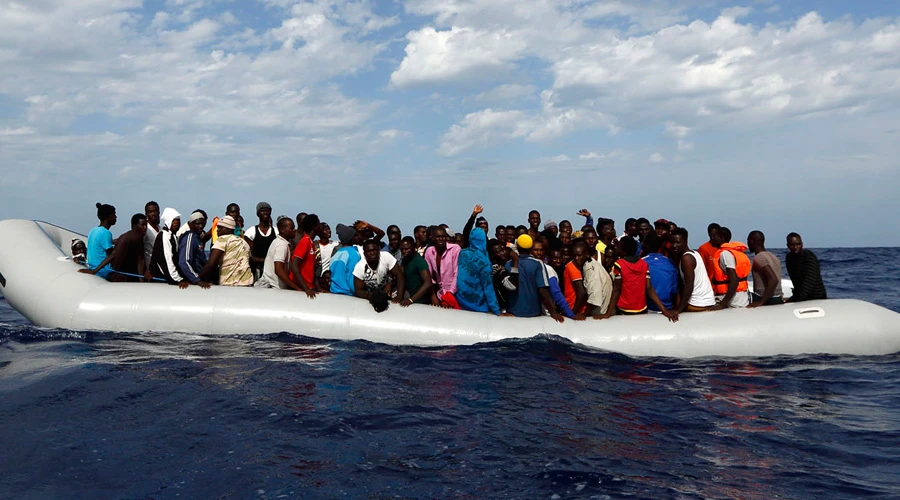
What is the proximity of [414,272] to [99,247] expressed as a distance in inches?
166

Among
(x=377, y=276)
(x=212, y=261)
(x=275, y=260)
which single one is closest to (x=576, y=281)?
(x=377, y=276)

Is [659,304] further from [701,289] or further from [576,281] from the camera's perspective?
[576,281]

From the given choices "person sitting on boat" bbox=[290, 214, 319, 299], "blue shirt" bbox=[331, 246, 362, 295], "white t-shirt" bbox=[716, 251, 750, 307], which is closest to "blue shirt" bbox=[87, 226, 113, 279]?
"person sitting on boat" bbox=[290, 214, 319, 299]

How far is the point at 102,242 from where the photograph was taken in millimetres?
8328

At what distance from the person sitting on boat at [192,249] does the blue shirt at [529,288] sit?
378 centimetres

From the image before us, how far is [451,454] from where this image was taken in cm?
426

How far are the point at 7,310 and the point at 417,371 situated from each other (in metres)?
11.1

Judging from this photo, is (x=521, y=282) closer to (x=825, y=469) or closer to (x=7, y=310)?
(x=825, y=469)

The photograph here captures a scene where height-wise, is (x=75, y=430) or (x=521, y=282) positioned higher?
(x=521, y=282)

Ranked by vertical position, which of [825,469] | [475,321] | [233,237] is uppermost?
[233,237]

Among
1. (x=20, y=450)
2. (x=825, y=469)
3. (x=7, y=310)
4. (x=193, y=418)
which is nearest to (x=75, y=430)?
(x=20, y=450)

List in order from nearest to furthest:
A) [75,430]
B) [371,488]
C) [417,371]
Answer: [371,488] → [75,430] → [417,371]

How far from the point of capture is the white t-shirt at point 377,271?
7617mm

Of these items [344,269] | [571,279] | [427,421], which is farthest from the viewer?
A: [344,269]
